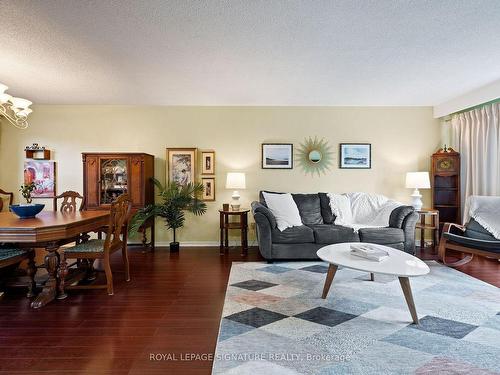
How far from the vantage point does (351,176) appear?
500cm

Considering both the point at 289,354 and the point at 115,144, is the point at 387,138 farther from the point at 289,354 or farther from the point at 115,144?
the point at 115,144

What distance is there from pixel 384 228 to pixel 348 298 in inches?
66.2

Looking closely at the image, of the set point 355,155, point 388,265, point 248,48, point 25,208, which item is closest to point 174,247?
point 25,208

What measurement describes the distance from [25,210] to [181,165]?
2.39m

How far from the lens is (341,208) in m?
4.42

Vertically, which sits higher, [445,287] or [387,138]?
[387,138]

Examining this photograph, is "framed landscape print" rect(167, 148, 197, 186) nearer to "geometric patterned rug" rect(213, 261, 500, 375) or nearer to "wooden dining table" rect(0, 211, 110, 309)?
"wooden dining table" rect(0, 211, 110, 309)

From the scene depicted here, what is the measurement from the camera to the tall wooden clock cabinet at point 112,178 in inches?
174

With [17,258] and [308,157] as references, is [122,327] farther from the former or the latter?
[308,157]

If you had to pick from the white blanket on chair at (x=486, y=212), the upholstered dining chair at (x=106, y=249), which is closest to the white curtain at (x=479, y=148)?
the white blanket on chair at (x=486, y=212)

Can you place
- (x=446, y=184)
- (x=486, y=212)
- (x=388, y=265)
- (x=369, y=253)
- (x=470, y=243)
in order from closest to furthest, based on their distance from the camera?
(x=388, y=265) < (x=369, y=253) < (x=470, y=243) < (x=486, y=212) < (x=446, y=184)

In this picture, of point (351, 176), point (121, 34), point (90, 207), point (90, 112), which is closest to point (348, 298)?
point (351, 176)

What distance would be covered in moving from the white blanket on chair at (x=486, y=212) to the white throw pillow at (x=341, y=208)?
1.57 meters

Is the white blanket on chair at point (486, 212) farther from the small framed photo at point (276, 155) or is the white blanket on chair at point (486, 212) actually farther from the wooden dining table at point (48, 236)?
the wooden dining table at point (48, 236)
